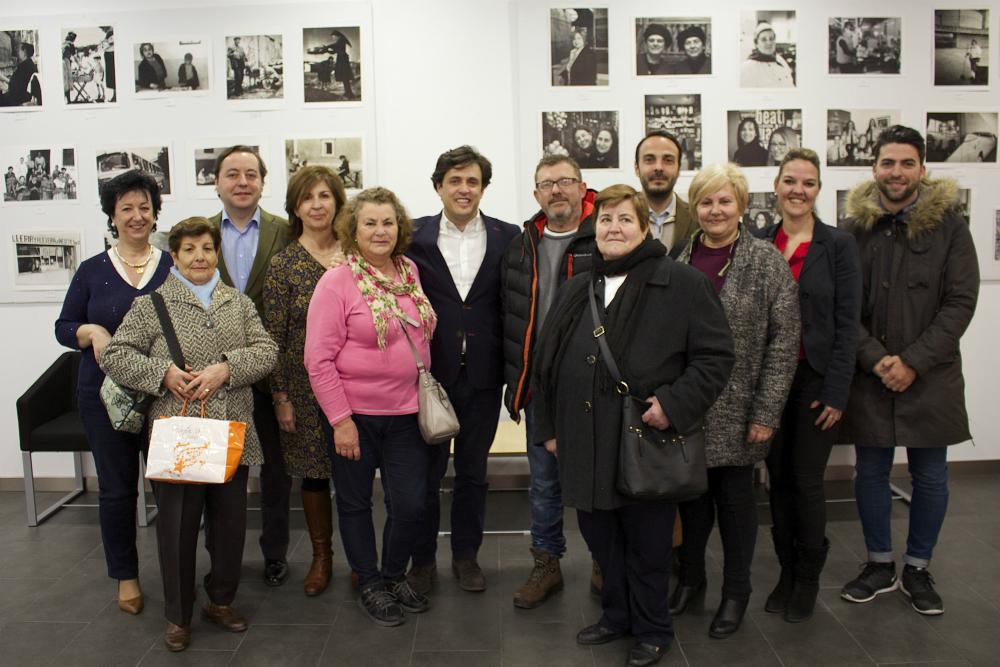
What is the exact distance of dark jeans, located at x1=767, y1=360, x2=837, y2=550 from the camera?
9.86ft

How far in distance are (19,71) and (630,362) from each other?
4.16 metres

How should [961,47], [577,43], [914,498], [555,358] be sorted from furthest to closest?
[961,47] → [577,43] → [914,498] → [555,358]

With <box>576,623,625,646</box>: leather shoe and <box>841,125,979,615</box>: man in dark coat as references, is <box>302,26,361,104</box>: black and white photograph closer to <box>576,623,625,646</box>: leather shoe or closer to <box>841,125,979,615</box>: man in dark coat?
<box>841,125,979,615</box>: man in dark coat

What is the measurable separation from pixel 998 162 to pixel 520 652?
4.03m

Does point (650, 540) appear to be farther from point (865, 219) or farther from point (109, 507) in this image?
point (109, 507)

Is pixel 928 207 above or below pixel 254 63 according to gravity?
below

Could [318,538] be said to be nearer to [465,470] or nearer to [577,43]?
[465,470]

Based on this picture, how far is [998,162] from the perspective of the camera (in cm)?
479

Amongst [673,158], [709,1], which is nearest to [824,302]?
[673,158]

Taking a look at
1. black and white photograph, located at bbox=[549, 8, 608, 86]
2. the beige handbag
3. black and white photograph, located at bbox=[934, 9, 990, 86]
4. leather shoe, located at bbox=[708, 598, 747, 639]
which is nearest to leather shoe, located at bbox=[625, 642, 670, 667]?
leather shoe, located at bbox=[708, 598, 747, 639]

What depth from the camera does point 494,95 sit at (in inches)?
186

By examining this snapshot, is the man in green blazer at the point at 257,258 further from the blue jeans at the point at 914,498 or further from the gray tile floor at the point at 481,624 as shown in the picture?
the blue jeans at the point at 914,498

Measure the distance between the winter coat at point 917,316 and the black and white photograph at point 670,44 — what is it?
174cm

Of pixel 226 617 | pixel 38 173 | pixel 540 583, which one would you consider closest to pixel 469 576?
pixel 540 583
